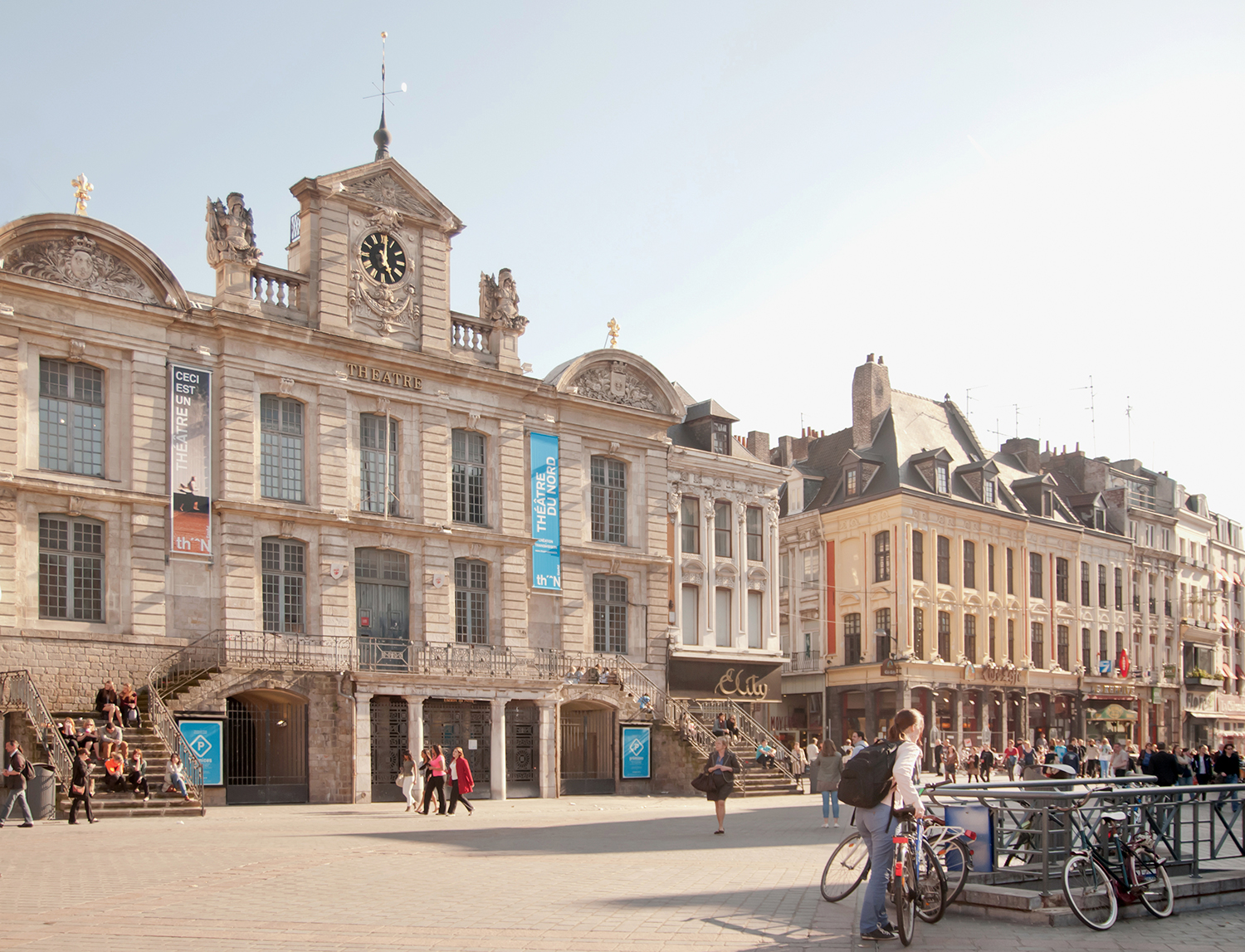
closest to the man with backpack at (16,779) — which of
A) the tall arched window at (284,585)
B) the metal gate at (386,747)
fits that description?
the tall arched window at (284,585)

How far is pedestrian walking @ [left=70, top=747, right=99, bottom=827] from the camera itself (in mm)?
22359

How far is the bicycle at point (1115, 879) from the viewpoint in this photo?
35.6 ft

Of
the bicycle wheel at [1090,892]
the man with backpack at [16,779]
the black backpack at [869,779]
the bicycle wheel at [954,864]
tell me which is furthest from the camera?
the man with backpack at [16,779]

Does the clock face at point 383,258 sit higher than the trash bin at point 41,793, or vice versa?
the clock face at point 383,258

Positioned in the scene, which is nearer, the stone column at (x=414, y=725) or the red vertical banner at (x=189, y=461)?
the red vertical banner at (x=189, y=461)

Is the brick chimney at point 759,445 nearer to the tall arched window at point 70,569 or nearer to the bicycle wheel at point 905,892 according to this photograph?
the tall arched window at point 70,569

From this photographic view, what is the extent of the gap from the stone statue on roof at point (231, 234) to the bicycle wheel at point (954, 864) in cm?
2446

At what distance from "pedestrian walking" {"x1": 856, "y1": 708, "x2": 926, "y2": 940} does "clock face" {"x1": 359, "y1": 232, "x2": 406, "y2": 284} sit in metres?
26.3

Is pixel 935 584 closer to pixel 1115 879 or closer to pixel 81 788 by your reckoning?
pixel 81 788

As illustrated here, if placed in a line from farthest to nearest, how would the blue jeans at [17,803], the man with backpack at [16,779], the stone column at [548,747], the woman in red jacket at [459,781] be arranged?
the stone column at [548,747] < the woman in red jacket at [459,781] < the man with backpack at [16,779] < the blue jeans at [17,803]

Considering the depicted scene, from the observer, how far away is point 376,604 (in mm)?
33344

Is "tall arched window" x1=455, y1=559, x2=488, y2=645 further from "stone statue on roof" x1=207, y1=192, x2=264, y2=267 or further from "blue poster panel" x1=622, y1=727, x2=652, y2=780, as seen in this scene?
"stone statue on roof" x1=207, y1=192, x2=264, y2=267

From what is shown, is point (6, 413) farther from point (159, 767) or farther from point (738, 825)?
point (738, 825)

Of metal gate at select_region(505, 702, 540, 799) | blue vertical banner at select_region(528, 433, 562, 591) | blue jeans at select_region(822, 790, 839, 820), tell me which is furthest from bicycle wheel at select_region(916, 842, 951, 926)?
blue vertical banner at select_region(528, 433, 562, 591)
